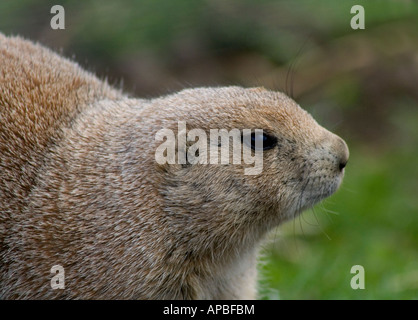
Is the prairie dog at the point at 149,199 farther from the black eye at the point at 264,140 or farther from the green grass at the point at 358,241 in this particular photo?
the green grass at the point at 358,241

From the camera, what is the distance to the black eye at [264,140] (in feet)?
16.4

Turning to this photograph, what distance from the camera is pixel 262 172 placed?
4.96 metres

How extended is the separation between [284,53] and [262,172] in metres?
5.10

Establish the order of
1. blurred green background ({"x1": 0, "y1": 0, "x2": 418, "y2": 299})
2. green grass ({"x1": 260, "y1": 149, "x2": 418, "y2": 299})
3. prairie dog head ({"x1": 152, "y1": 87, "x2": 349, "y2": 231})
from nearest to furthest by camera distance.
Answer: prairie dog head ({"x1": 152, "y1": 87, "x2": 349, "y2": 231})
green grass ({"x1": 260, "y1": 149, "x2": 418, "y2": 299})
blurred green background ({"x1": 0, "y1": 0, "x2": 418, "y2": 299})

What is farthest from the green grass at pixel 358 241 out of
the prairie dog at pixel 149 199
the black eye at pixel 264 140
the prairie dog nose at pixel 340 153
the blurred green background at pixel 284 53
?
the black eye at pixel 264 140

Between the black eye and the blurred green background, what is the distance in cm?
374

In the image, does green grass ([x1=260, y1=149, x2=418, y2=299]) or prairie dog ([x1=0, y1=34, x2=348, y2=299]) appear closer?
prairie dog ([x1=0, y1=34, x2=348, y2=299])

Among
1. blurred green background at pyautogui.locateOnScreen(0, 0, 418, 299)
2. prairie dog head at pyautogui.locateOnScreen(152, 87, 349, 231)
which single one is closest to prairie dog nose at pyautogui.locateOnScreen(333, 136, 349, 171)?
prairie dog head at pyautogui.locateOnScreen(152, 87, 349, 231)

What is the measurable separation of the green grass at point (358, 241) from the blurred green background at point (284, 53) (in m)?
0.05

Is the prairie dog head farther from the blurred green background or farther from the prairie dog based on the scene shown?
the blurred green background

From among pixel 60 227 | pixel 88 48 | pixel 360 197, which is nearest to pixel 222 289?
pixel 60 227

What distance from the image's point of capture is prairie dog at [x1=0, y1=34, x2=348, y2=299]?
495 cm

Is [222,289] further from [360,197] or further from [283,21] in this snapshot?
[283,21]

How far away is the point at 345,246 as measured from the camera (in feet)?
24.3
